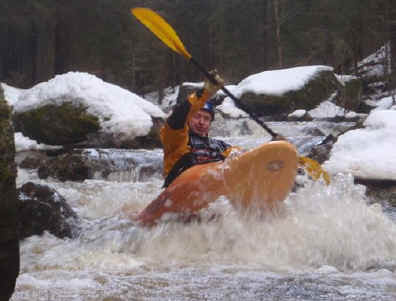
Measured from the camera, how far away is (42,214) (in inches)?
150

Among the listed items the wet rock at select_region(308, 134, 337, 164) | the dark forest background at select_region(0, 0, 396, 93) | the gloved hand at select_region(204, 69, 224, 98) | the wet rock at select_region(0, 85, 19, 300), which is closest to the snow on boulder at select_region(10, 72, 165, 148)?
the wet rock at select_region(308, 134, 337, 164)

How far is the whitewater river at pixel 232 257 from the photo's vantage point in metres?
2.39

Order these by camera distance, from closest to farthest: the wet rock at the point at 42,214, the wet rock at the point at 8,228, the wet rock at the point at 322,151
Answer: the wet rock at the point at 8,228, the wet rock at the point at 42,214, the wet rock at the point at 322,151

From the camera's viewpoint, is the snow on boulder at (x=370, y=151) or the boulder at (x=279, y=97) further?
the boulder at (x=279, y=97)

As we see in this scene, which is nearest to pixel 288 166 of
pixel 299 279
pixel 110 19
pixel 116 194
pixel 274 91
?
pixel 299 279

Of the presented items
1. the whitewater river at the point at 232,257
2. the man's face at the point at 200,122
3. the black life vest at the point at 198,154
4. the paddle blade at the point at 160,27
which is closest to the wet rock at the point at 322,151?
the whitewater river at the point at 232,257

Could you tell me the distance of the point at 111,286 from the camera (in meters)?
2.48

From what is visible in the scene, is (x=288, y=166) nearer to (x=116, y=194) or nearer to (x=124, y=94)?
(x=116, y=194)

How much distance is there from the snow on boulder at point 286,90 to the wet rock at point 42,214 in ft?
25.3

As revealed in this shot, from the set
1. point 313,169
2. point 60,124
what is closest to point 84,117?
point 60,124

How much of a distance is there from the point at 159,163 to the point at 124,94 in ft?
8.10

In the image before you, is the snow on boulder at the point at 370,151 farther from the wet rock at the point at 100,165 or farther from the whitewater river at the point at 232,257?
the wet rock at the point at 100,165

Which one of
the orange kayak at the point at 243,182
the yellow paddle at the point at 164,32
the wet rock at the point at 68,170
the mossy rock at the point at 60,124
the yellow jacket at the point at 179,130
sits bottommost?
the wet rock at the point at 68,170

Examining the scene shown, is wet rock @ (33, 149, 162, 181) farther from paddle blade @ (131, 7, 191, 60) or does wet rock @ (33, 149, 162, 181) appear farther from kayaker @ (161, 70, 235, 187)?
paddle blade @ (131, 7, 191, 60)
